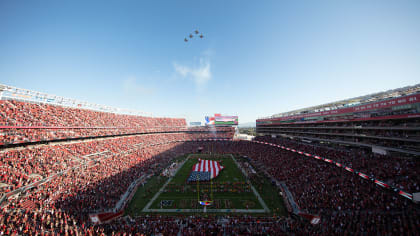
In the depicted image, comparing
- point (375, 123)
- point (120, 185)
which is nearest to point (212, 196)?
point (120, 185)

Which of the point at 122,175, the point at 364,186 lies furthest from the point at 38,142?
the point at 364,186

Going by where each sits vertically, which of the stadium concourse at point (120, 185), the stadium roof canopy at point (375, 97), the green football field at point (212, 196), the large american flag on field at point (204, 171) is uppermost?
the stadium roof canopy at point (375, 97)

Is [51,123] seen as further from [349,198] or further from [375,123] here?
[375,123]

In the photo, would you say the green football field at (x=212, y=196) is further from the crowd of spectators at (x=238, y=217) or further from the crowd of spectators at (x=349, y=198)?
the crowd of spectators at (x=349, y=198)

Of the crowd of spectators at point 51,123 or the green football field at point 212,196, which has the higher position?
the crowd of spectators at point 51,123

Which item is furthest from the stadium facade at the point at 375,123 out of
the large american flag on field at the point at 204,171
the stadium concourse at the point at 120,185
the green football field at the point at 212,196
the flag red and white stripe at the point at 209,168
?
the large american flag on field at the point at 204,171

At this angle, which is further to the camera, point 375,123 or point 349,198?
point 375,123

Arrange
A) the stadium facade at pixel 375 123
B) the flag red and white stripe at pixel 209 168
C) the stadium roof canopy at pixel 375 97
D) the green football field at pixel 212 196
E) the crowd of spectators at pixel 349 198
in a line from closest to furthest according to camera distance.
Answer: the crowd of spectators at pixel 349 198 → the stadium facade at pixel 375 123 → the green football field at pixel 212 196 → the stadium roof canopy at pixel 375 97 → the flag red and white stripe at pixel 209 168
